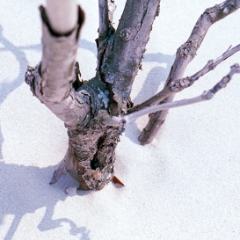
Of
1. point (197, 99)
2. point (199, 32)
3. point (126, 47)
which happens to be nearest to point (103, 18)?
point (126, 47)

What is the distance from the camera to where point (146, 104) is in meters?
0.88

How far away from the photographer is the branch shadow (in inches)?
39.3

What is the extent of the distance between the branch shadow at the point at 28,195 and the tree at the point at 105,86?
0.04 m

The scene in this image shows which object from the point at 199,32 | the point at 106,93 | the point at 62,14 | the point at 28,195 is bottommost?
the point at 28,195

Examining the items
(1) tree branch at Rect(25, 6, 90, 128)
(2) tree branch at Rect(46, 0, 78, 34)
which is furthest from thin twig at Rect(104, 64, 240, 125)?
(2) tree branch at Rect(46, 0, 78, 34)

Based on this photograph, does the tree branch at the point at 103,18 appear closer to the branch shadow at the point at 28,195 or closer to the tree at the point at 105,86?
the tree at the point at 105,86

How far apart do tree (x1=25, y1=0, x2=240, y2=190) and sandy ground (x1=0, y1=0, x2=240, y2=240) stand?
8 centimetres

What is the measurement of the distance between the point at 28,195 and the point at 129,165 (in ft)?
1.08

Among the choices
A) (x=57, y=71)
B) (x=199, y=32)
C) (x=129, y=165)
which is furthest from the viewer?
(x=129, y=165)

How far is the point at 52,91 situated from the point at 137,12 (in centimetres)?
40

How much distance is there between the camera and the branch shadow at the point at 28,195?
1.00 m

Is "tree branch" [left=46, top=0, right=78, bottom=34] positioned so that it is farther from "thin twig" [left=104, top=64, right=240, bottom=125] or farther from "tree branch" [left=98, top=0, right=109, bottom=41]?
"tree branch" [left=98, top=0, right=109, bottom=41]

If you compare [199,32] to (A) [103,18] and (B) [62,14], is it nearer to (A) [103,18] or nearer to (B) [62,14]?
(A) [103,18]

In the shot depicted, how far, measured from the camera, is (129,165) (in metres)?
1.16
